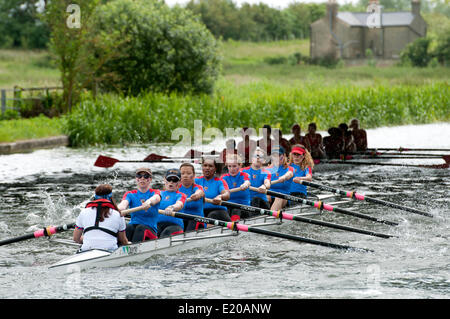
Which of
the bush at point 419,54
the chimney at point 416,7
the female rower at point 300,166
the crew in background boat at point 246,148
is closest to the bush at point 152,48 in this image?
the crew in background boat at point 246,148

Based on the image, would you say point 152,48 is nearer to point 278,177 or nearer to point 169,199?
point 278,177

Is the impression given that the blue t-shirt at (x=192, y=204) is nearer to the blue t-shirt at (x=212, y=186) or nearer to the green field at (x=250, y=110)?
the blue t-shirt at (x=212, y=186)

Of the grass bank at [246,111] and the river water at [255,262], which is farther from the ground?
the grass bank at [246,111]

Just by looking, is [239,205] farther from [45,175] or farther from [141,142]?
[141,142]

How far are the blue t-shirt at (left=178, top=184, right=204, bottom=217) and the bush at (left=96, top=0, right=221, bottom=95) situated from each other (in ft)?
62.1

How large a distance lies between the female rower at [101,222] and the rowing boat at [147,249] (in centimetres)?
13

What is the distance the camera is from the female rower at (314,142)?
19.5 metres

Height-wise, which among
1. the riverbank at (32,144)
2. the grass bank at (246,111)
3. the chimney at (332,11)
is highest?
the chimney at (332,11)

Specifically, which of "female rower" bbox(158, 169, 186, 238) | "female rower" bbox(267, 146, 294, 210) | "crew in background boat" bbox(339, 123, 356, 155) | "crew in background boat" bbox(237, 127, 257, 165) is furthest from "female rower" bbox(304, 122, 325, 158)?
"female rower" bbox(158, 169, 186, 238)

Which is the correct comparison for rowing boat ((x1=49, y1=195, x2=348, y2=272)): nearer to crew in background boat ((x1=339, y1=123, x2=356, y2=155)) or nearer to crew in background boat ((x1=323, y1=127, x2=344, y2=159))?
crew in background boat ((x1=323, y1=127, x2=344, y2=159))

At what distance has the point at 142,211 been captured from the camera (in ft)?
35.5

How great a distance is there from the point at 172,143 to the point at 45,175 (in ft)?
23.0

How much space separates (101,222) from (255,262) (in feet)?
8.39
